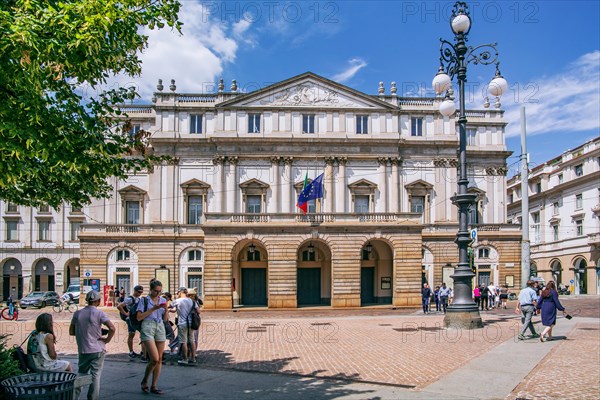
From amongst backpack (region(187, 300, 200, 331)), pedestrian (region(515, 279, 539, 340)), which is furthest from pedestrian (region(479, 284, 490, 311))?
backpack (region(187, 300, 200, 331))

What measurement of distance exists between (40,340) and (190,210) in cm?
3811

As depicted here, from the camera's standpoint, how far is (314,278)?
4322 centimetres

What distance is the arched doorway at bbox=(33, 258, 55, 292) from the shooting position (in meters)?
58.1

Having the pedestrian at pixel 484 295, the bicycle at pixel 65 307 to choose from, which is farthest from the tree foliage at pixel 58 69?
the bicycle at pixel 65 307

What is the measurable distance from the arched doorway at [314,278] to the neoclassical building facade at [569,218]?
2284 centimetres

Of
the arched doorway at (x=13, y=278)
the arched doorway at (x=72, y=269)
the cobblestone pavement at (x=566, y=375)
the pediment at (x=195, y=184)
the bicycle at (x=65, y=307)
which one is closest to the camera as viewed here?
the cobblestone pavement at (x=566, y=375)

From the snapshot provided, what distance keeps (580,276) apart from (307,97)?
108 ft

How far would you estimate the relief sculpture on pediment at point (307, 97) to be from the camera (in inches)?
1810

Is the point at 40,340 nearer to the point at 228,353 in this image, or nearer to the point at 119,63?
the point at 119,63

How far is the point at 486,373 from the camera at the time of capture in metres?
11.5

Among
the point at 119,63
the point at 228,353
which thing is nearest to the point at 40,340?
the point at 119,63

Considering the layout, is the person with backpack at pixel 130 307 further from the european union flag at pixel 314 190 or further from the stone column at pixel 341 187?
the stone column at pixel 341 187

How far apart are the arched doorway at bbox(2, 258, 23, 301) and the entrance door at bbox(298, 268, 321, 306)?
32.6m

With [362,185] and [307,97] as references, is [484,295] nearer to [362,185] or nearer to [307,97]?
[362,185]
